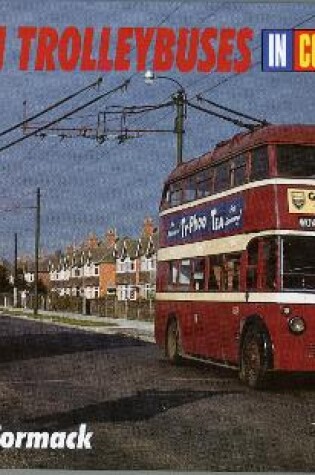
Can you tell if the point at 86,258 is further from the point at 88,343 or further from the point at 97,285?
the point at 88,343

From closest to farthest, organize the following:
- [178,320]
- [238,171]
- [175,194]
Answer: [238,171], [175,194], [178,320]

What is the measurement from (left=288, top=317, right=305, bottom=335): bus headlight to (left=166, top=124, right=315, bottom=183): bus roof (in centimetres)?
277

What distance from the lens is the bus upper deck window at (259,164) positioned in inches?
618

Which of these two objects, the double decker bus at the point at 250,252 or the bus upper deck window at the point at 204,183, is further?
the bus upper deck window at the point at 204,183

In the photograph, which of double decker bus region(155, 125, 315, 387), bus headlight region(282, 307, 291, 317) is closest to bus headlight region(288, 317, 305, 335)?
double decker bus region(155, 125, 315, 387)

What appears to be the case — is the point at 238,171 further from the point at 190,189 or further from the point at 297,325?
the point at 297,325

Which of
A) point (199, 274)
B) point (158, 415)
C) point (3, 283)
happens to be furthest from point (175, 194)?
point (3, 283)

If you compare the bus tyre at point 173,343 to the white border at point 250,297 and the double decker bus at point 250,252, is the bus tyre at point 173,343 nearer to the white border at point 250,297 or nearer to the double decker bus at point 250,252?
the double decker bus at point 250,252

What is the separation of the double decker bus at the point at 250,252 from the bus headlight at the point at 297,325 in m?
0.02

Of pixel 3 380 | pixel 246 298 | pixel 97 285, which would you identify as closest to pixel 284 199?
pixel 246 298

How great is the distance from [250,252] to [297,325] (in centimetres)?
173

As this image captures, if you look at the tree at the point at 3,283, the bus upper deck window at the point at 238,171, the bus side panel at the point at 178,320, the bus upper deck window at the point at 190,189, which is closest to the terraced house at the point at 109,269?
the tree at the point at 3,283

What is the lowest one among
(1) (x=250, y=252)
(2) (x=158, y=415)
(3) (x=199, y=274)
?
(2) (x=158, y=415)

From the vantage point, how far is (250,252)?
1617 cm
